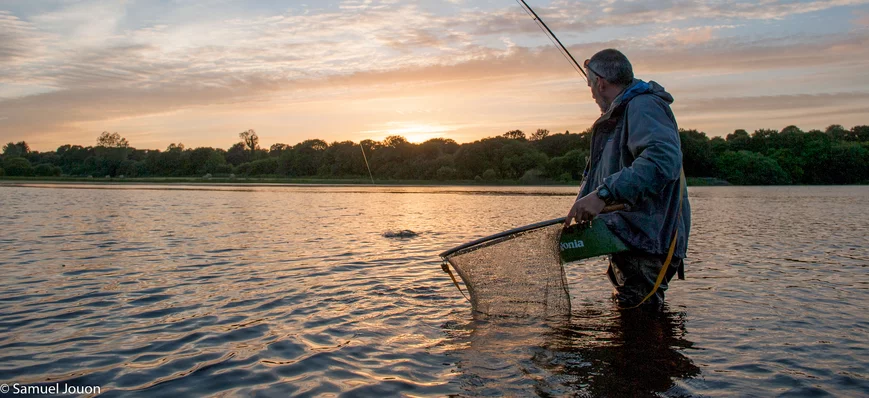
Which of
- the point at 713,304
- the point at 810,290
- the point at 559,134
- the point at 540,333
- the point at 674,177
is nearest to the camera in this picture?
the point at 674,177

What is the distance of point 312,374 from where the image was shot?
17.4ft

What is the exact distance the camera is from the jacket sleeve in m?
5.11

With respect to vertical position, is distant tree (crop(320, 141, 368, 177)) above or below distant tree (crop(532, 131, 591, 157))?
below

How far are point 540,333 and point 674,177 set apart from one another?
248 cm

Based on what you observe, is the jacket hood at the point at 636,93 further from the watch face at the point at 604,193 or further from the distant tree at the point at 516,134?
the distant tree at the point at 516,134

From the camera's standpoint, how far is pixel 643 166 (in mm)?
5113

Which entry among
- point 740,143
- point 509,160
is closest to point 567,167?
point 509,160

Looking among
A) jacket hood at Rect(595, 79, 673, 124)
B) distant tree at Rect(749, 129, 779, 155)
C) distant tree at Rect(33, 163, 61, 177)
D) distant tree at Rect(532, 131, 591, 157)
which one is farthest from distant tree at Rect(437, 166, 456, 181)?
jacket hood at Rect(595, 79, 673, 124)

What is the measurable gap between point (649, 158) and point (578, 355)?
6.80 ft

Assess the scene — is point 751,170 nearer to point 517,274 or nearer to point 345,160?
point 345,160

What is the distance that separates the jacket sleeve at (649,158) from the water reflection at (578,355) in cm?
158

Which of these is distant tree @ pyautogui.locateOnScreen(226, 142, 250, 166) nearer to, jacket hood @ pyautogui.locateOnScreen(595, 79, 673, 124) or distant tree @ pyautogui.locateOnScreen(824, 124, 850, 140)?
distant tree @ pyautogui.locateOnScreen(824, 124, 850, 140)

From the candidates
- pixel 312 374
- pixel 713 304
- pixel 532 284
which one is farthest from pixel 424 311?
pixel 713 304

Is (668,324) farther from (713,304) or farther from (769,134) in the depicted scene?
(769,134)
